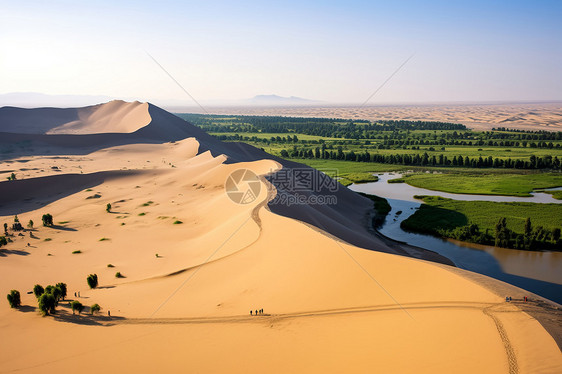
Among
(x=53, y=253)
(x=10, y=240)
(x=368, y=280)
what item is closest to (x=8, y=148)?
(x=10, y=240)

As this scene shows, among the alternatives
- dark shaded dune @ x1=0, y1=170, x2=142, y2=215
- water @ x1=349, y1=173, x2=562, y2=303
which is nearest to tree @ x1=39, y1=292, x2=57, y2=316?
water @ x1=349, y1=173, x2=562, y2=303

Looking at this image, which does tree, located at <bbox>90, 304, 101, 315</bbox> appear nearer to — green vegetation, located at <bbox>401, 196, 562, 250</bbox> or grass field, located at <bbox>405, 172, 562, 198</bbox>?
green vegetation, located at <bbox>401, 196, 562, 250</bbox>

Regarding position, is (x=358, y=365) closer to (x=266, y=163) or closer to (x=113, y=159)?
(x=266, y=163)

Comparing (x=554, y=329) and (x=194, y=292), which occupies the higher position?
(x=554, y=329)

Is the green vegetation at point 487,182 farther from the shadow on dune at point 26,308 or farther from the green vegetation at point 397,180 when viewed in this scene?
the shadow on dune at point 26,308

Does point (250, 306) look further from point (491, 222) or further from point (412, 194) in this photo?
→ point (412, 194)

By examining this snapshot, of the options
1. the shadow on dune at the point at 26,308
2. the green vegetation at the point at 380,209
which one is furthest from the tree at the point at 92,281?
the green vegetation at the point at 380,209

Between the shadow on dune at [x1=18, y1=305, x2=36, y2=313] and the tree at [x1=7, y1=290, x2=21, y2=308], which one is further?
the tree at [x1=7, y1=290, x2=21, y2=308]
